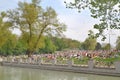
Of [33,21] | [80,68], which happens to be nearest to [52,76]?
[80,68]

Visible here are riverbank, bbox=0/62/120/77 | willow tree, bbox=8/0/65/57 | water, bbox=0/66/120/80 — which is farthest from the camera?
willow tree, bbox=8/0/65/57

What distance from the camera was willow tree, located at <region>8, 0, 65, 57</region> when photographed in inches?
2250


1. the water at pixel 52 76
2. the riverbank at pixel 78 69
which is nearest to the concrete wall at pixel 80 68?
the riverbank at pixel 78 69

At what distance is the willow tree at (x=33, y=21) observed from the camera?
57.2 m

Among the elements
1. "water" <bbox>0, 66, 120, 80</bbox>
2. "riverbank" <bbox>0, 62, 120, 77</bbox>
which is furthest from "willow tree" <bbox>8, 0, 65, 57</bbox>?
"water" <bbox>0, 66, 120, 80</bbox>

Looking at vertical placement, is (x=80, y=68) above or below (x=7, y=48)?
below

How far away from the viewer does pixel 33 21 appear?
57.4 m

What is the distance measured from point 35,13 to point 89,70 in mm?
25709

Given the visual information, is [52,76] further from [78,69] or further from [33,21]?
[33,21]

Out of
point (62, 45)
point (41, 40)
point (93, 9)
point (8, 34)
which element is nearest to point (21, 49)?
point (8, 34)

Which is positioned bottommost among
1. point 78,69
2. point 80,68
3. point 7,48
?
point 78,69

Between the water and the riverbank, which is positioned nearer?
the water

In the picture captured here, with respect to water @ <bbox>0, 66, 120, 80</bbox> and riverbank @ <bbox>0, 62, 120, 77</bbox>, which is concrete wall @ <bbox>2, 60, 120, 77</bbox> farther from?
water @ <bbox>0, 66, 120, 80</bbox>

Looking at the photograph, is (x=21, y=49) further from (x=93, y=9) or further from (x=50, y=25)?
(x=93, y=9)
